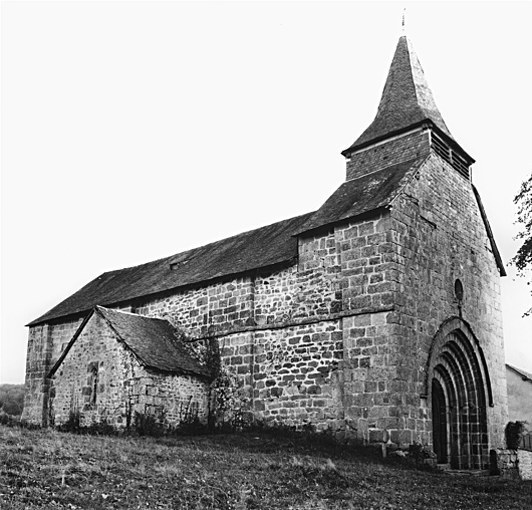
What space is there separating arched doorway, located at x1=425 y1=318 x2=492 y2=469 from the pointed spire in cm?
692

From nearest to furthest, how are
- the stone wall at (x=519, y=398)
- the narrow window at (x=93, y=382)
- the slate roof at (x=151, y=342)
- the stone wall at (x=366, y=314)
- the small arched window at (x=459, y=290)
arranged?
the stone wall at (x=366, y=314) < the slate roof at (x=151, y=342) < the narrow window at (x=93, y=382) < the small arched window at (x=459, y=290) < the stone wall at (x=519, y=398)

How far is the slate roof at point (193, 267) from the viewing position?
22484 millimetres

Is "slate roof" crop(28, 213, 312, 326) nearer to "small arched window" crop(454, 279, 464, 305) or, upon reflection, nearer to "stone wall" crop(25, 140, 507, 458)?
"stone wall" crop(25, 140, 507, 458)

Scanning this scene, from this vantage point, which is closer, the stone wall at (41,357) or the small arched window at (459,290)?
the small arched window at (459,290)

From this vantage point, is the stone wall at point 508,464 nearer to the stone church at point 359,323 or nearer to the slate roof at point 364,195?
the stone church at point 359,323

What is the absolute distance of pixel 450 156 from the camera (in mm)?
22547

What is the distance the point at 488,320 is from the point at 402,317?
20.8 feet

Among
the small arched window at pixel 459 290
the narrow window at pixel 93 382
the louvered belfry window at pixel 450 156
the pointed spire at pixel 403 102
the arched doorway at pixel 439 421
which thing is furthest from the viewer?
the pointed spire at pixel 403 102

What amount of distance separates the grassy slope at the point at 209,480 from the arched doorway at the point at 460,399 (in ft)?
15.8

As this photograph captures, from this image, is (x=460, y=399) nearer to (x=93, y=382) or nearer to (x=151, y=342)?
(x=151, y=342)

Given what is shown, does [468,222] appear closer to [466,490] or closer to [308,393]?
[308,393]

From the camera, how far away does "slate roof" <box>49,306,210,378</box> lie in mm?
20359

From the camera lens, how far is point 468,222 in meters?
22.7

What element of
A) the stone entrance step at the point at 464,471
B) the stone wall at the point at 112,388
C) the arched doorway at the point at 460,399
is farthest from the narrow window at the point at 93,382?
the stone entrance step at the point at 464,471
